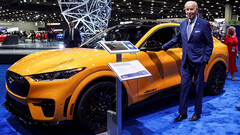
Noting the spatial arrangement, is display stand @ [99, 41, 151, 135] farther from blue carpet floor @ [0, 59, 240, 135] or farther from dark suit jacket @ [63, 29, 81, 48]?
dark suit jacket @ [63, 29, 81, 48]

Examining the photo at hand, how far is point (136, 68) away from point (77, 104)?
0.86 m

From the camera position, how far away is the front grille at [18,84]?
9.07 ft

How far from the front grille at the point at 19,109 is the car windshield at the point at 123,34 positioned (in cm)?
149

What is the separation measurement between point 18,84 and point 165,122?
220 centimetres

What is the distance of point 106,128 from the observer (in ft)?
10.3

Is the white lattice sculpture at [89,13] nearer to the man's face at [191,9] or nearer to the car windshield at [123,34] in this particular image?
the car windshield at [123,34]

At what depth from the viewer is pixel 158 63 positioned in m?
3.68

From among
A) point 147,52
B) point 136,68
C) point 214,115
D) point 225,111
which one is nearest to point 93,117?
point 136,68

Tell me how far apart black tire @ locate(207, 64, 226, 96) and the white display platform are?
8.39ft

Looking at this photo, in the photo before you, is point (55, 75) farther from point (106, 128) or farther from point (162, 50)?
point (162, 50)

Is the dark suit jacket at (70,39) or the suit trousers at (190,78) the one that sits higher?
the dark suit jacket at (70,39)

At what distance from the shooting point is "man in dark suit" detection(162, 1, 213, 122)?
3.33 meters

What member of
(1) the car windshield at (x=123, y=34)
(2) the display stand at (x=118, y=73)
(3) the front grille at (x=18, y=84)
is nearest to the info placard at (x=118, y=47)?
(2) the display stand at (x=118, y=73)

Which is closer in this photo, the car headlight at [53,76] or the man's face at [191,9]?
the car headlight at [53,76]
